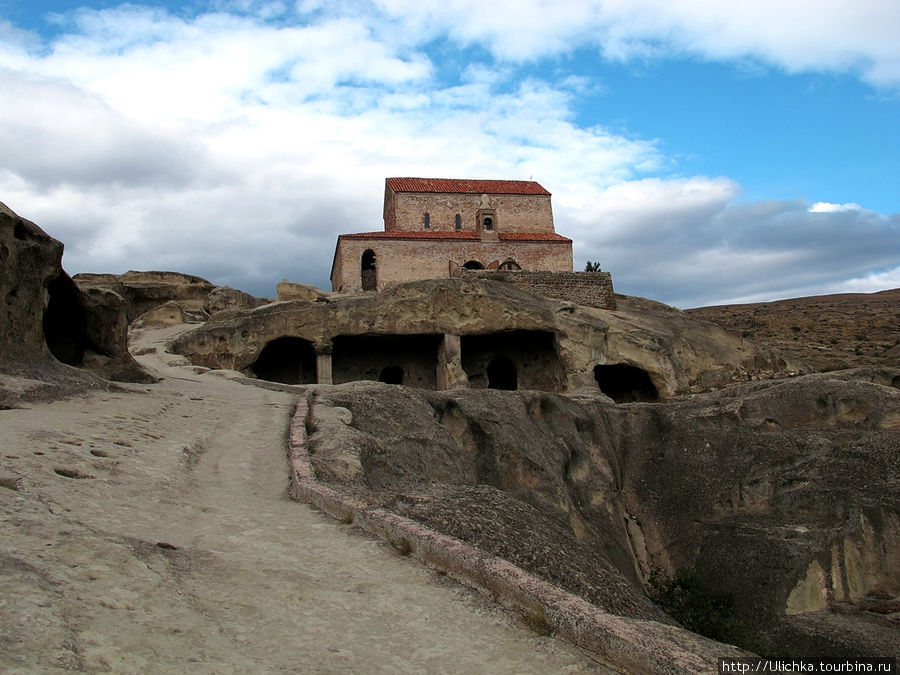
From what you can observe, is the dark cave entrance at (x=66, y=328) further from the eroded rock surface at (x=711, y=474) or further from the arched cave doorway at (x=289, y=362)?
the arched cave doorway at (x=289, y=362)

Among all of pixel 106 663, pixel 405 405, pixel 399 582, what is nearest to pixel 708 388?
pixel 405 405

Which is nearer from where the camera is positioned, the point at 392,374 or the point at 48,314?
the point at 48,314

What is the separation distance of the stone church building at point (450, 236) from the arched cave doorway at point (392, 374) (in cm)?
1073

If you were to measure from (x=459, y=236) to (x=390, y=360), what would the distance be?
48.5 ft

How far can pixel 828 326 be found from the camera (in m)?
36.5

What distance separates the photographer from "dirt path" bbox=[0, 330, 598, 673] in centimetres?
309

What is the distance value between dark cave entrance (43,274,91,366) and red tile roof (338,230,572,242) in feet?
75.3

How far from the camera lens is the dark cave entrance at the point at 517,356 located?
22.1m

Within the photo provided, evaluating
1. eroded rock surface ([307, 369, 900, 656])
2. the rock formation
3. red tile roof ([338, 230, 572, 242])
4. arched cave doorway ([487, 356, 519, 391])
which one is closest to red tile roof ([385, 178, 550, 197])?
red tile roof ([338, 230, 572, 242])

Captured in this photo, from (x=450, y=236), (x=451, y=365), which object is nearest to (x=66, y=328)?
(x=451, y=365)

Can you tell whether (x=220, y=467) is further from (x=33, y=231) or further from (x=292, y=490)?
(x=33, y=231)

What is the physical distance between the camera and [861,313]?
134ft

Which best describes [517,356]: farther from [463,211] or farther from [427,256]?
[463,211]

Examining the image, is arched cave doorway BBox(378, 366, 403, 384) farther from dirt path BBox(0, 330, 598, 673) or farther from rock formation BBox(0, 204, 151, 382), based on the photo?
dirt path BBox(0, 330, 598, 673)
